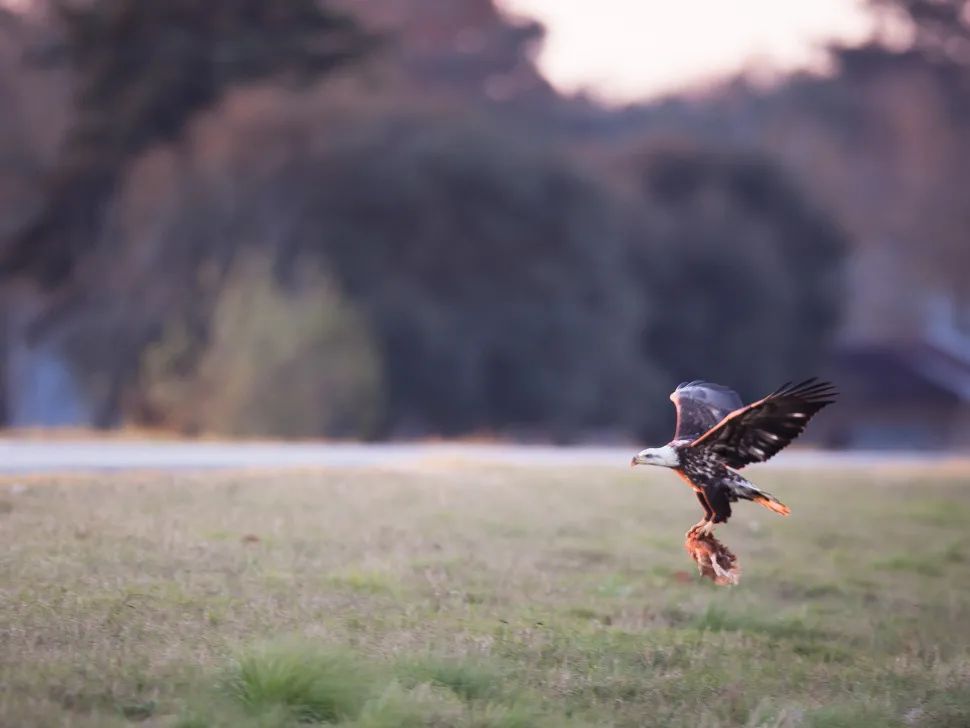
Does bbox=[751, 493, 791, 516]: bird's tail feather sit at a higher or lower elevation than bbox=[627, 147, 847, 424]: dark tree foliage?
lower

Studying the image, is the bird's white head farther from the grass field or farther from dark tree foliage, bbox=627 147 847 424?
dark tree foliage, bbox=627 147 847 424

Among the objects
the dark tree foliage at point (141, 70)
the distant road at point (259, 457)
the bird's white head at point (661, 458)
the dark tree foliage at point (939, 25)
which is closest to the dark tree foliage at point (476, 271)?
the dark tree foliage at point (141, 70)

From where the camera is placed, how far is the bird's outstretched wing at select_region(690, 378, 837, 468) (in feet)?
30.0

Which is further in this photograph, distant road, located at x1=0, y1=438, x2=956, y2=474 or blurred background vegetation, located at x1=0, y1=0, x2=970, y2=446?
blurred background vegetation, located at x1=0, y1=0, x2=970, y2=446

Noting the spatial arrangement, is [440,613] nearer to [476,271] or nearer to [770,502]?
[770,502]

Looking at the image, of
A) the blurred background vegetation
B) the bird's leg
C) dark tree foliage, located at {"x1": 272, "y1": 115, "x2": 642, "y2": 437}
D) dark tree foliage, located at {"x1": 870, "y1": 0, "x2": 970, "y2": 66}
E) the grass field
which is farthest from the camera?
dark tree foliage, located at {"x1": 870, "y1": 0, "x2": 970, "y2": 66}

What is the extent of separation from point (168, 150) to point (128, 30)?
9.61ft

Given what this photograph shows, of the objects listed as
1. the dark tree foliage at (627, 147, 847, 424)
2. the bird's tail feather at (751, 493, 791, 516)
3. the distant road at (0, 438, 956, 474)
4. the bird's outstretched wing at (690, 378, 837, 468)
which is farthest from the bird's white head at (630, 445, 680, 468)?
the dark tree foliage at (627, 147, 847, 424)

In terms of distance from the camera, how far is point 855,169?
5869cm

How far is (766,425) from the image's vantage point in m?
9.35

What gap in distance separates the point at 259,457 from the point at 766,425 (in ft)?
36.0

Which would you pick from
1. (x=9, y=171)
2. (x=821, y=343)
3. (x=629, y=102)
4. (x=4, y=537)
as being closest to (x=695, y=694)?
(x=4, y=537)

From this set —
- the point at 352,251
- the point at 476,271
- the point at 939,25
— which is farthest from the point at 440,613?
the point at 939,25

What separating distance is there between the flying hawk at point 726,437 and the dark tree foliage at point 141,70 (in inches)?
1051
